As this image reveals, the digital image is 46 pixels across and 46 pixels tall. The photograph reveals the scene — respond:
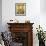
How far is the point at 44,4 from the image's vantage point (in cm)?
659

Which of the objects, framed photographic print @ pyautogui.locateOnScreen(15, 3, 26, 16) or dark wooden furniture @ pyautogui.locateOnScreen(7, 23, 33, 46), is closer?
dark wooden furniture @ pyautogui.locateOnScreen(7, 23, 33, 46)

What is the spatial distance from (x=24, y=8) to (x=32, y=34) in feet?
3.68

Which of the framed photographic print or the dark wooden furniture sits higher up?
the framed photographic print

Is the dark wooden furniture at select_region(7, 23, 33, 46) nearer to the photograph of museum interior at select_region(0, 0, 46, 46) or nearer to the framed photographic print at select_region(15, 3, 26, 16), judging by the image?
the photograph of museum interior at select_region(0, 0, 46, 46)

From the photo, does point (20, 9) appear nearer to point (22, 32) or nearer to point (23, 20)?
point (23, 20)

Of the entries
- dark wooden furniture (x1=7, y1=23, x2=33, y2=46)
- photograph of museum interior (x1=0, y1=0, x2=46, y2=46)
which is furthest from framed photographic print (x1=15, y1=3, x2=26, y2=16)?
dark wooden furniture (x1=7, y1=23, x2=33, y2=46)

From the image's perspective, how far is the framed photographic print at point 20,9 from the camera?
6194mm

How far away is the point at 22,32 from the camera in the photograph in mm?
6090

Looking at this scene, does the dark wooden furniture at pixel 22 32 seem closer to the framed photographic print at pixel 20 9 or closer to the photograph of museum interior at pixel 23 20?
the photograph of museum interior at pixel 23 20

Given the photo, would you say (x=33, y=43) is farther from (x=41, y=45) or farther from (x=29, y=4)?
(x=29, y=4)

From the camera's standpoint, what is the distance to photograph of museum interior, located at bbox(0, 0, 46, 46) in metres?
6.03

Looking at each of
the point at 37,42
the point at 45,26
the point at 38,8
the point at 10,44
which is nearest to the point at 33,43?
the point at 37,42

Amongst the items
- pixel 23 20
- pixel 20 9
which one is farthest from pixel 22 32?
pixel 20 9

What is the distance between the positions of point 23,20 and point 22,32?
1.64 feet
